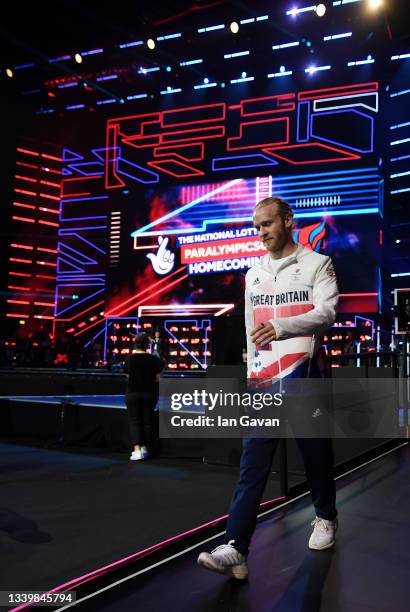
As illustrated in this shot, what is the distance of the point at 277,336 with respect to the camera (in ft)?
6.59

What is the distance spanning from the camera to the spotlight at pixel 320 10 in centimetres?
1352

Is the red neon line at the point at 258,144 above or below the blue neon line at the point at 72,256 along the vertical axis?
above

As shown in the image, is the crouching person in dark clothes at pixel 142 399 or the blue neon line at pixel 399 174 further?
the blue neon line at pixel 399 174

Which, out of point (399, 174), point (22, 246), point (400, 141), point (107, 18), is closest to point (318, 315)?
point (107, 18)

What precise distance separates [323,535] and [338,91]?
54.0 feet

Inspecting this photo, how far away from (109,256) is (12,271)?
2297 centimetres

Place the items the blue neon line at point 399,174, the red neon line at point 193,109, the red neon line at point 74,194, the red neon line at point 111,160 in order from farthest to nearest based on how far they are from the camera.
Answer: the blue neon line at point 399,174 < the red neon line at point 74,194 < the red neon line at point 111,160 < the red neon line at point 193,109

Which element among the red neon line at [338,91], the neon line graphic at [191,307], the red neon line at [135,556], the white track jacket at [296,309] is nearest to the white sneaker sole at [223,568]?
the red neon line at [135,556]

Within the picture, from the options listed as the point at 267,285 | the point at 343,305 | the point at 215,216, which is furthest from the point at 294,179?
the point at 267,285

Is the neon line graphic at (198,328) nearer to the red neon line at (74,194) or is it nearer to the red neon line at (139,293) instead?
the red neon line at (139,293)

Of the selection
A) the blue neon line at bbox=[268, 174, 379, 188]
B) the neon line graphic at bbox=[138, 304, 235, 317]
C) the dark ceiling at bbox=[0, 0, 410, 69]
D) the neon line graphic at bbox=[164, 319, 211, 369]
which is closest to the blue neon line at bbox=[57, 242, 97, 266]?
the neon line graphic at bbox=[138, 304, 235, 317]

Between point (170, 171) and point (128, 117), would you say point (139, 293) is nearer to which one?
point (170, 171)

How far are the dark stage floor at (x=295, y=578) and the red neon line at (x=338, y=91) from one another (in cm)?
1569

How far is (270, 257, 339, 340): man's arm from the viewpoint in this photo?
2.02 m
